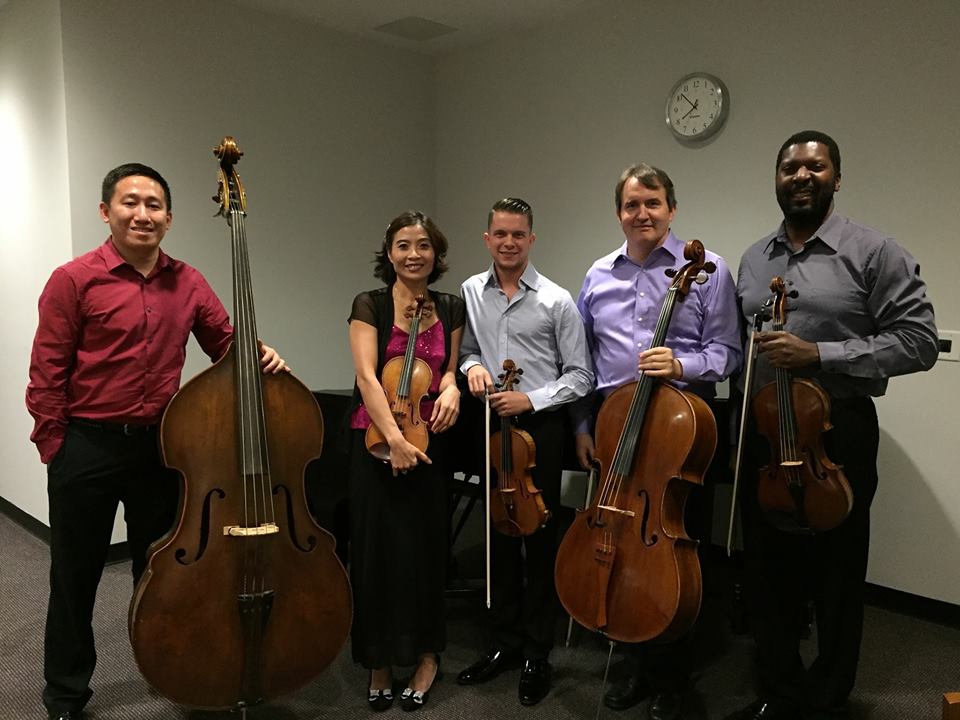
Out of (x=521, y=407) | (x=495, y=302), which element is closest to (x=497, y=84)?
(x=495, y=302)

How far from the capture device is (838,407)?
81.7 inches

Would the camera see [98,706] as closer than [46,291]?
No

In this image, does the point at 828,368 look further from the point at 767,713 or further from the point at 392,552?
the point at 392,552

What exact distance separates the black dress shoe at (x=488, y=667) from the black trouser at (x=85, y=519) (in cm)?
107

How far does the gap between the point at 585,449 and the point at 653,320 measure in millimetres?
467

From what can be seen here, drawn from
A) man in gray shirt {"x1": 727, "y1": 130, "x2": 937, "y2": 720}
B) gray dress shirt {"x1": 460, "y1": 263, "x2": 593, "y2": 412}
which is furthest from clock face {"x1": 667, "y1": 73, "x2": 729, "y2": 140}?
gray dress shirt {"x1": 460, "y1": 263, "x2": 593, "y2": 412}

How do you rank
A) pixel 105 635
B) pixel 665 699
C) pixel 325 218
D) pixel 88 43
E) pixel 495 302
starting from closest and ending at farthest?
1. pixel 665 699
2. pixel 495 302
3. pixel 105 635
4. pixel 88 43
5. pixel 325 218

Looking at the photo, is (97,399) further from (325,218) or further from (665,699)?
(325,218)

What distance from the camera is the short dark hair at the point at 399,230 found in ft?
7.48

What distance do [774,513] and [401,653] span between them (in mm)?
1177

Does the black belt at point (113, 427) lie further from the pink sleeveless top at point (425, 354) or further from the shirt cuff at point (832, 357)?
the shirt cuff at point (832, 357)

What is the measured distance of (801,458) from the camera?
6.46 feet

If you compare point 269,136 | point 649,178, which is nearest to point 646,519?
point 649,178

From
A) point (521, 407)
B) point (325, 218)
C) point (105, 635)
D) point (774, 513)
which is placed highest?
point (325, 218)
